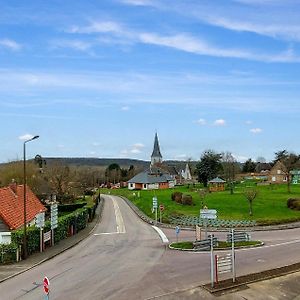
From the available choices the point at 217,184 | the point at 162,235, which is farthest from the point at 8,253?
the point at 217,184

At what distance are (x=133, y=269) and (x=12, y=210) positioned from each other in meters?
15.2

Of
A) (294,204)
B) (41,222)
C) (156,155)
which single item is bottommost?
(294,204)

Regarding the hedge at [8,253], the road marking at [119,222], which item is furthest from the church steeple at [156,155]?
the hedge at [8,253]

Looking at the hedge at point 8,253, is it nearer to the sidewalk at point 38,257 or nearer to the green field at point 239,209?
the sidewalk at point 38,257

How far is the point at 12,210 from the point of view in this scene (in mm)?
34312

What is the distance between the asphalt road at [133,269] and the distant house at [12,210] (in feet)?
15.9

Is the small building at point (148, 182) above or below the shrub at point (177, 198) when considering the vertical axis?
above

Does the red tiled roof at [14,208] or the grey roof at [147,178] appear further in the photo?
the grey roof at [147,178]

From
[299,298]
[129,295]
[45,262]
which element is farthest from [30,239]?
[299,298]

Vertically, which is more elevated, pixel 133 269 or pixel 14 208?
pixel 14 208

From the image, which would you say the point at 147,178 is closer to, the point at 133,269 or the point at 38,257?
the point at 38,257

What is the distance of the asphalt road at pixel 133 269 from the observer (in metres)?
18.4

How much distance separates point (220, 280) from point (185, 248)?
8947mm

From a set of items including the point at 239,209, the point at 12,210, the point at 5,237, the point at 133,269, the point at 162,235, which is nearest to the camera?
the point at 133,269
